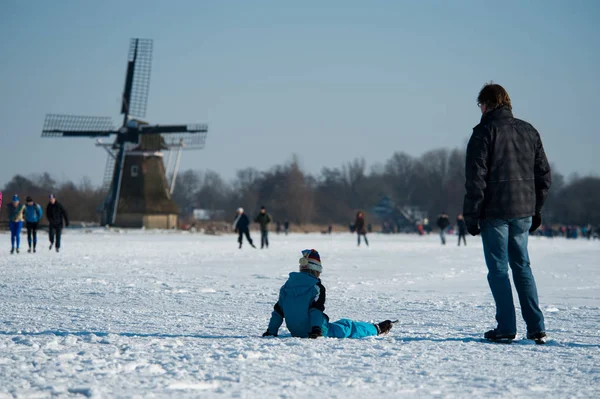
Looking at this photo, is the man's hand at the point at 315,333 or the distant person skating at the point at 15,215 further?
the distant person skating at the point at 15,215

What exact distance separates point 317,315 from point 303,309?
120 millimetres

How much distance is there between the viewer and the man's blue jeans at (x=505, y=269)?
5602mm

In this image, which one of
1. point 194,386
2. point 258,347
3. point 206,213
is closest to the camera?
point 194,386

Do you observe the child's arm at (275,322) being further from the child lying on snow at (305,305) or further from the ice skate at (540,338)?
the ice skate at (540,338)

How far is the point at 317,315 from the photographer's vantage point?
568cm

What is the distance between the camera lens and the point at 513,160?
5.62 metres

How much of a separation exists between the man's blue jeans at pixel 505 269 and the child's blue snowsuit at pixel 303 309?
1.09 meters

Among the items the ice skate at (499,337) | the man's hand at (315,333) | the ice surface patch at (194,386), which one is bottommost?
the ice surface patch at (194,386)

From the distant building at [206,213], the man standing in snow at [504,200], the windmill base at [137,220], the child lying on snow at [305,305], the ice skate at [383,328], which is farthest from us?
the distant building at [206,213]

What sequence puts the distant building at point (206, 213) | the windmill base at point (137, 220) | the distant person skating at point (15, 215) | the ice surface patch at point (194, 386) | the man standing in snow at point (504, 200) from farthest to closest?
the distant building at point (206, 213) → the windmill base at point (137, 220) → the distant person skating at point (15, 215) → the man standing in snow at point (504, 200) → the ice surface patch at point (194, 386)

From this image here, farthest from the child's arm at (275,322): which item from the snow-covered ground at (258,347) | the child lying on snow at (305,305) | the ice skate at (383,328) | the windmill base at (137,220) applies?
the windmill base at (137,220)

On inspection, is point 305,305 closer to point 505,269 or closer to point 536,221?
point 505,269

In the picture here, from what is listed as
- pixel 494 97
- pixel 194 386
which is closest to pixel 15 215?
pixel 494 97

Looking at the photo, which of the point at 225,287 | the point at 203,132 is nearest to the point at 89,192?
the point at 203,132
